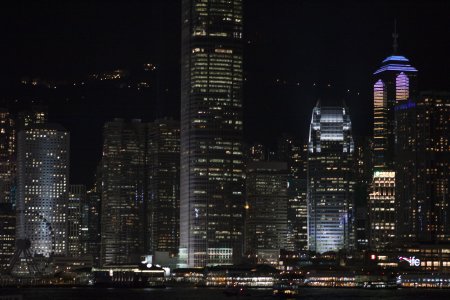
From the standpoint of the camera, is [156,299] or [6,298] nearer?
[6,298]

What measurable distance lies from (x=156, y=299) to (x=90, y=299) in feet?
36.2

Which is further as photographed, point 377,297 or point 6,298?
point 377,297

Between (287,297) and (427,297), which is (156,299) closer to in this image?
Result: (287,297)

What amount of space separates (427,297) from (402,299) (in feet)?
21.0

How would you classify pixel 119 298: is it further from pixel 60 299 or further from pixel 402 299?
pixel 402 299

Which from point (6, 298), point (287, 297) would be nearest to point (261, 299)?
point (287, 297)

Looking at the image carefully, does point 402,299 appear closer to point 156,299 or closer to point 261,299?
point 261,299

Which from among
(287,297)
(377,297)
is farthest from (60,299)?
(377,297)

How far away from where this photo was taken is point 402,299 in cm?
18888

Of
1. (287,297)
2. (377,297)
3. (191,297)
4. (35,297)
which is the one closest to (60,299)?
(35,297)

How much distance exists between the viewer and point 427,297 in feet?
634

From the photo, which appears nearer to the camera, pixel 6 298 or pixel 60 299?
pixel 6 298

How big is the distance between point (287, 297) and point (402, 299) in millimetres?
19407

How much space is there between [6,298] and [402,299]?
87.2m
